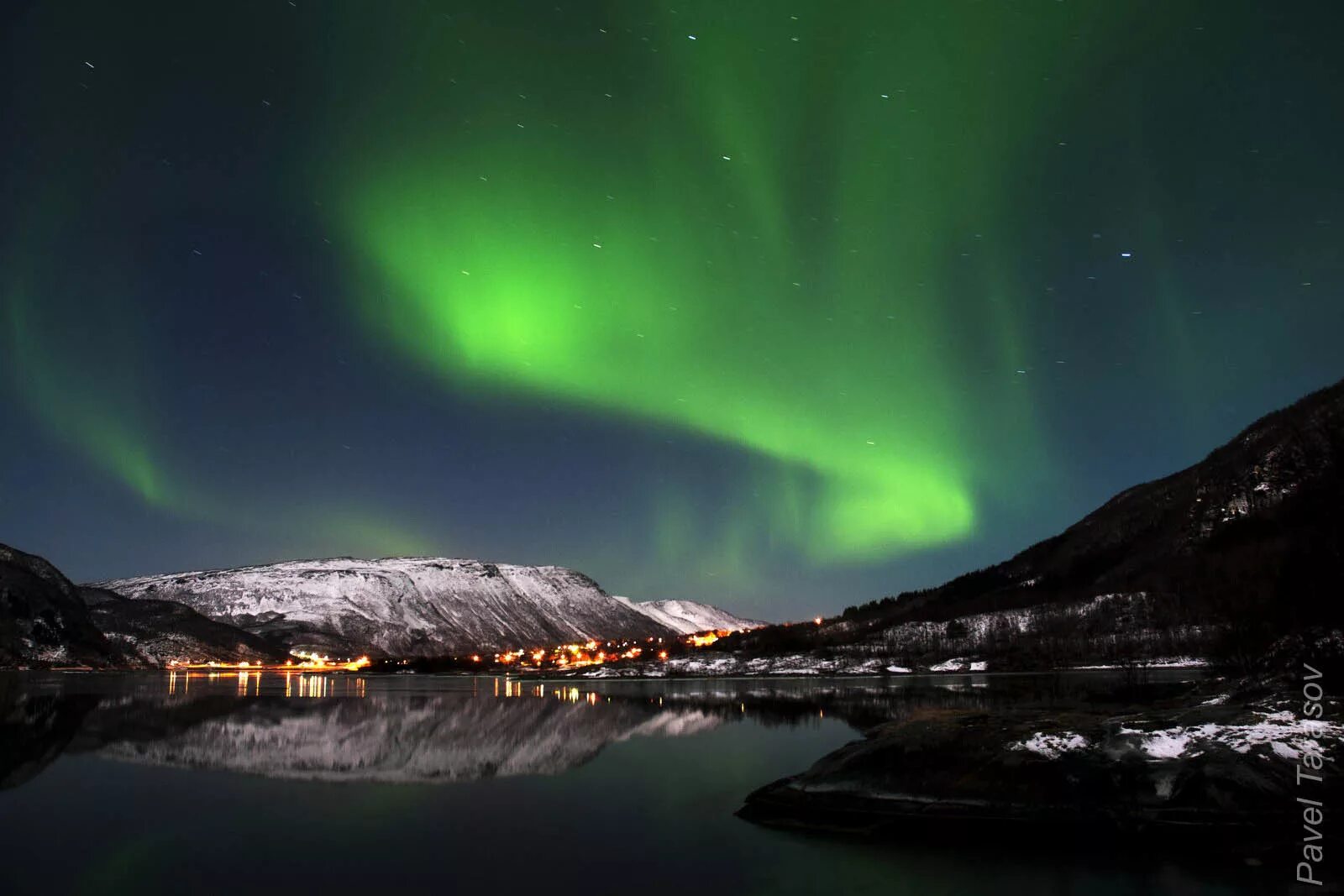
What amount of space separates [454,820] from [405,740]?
32.5 m

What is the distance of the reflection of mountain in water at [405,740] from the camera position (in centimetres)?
4572

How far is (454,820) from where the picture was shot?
3091 cm

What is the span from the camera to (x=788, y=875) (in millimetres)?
22281

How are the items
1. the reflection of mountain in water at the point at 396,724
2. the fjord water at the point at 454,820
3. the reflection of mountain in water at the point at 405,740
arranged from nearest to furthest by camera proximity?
the fjord water at the point at 454,820, the reflection of mountain in water at the point at 405,740, the reflection of mountain in water at the point at 396,724

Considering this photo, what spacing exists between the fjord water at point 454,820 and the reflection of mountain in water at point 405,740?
354 millimetres

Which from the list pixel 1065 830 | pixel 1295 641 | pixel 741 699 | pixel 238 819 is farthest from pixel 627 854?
pixel 741 699

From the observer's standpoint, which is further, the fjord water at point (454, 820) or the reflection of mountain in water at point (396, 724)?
the reflection of mountain in water at point (396, 724)

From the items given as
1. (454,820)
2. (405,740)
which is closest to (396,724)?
(405,740)

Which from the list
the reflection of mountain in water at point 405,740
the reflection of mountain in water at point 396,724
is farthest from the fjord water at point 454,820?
the reflection of mountain in water at point 396,724

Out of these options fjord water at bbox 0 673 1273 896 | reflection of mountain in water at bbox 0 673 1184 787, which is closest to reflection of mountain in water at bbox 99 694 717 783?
reflection of mountain in water at bbox 0 673 1184 787

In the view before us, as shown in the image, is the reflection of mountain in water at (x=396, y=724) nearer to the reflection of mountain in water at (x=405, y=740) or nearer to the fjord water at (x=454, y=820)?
the reflection of mountain in water at (x=405, y=740)

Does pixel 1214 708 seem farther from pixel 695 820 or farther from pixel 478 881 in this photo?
pixel 478 881

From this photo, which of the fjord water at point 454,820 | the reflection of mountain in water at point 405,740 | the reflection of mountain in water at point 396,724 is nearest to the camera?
the fjord water at point 454,820

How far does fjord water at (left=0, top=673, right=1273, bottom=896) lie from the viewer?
2212 centimetres
